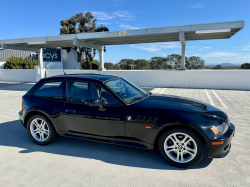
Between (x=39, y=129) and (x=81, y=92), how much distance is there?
4.15ft

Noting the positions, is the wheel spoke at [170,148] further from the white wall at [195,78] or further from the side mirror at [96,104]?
the white wall at [195,78]

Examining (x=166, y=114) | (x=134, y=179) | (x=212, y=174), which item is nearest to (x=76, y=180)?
(x=134, y=179)

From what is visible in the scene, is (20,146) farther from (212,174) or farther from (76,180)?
(212,174)

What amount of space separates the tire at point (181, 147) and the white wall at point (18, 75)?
20.4 meters

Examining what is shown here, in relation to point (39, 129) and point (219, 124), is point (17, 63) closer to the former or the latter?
point (39, 129)

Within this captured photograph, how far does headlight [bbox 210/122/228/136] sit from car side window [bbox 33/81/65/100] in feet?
9.40

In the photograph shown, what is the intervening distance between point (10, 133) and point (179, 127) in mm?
4184

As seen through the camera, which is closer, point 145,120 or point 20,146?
point 145,120

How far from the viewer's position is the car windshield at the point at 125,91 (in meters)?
3.36

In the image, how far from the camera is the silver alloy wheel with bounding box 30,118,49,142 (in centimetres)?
373

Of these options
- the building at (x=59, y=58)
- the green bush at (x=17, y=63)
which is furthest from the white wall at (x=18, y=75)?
the building at (x=59, y=58)

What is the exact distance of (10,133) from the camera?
14.6 feet

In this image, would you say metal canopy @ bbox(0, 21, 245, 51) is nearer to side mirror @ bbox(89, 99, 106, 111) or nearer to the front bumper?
the front bumper

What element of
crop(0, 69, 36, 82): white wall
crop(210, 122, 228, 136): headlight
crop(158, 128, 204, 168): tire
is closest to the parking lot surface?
crop(158, 128, 204, 168): tire
